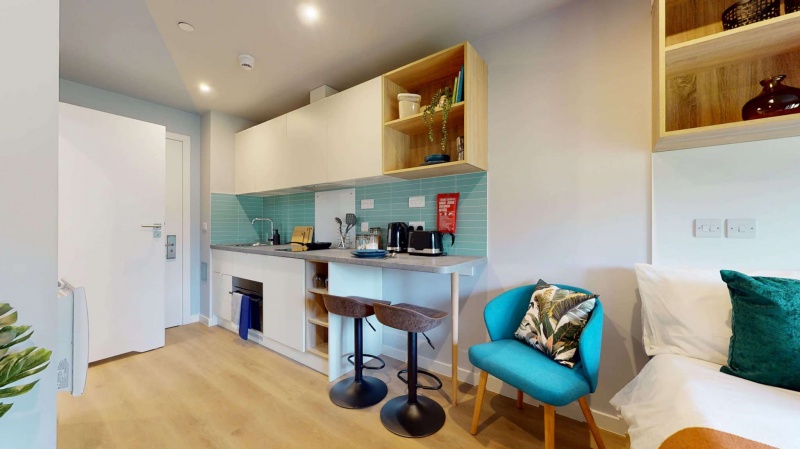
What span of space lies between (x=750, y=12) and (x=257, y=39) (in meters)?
2.73

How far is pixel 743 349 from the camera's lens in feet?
3.47

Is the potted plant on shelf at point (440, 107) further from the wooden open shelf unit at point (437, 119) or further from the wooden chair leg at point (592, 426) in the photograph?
the wooden chair leg at point (592, 426)

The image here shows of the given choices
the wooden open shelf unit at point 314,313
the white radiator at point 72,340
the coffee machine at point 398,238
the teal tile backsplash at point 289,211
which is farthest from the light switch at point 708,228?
the teal tile backsplash at point 289,211

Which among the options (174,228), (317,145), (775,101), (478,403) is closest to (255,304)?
(174,228)

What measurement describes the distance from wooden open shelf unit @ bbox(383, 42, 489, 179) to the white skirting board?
1509 mm

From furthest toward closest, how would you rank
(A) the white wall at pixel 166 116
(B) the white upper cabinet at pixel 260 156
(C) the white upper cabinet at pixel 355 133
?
1. (B) the white upper cabinet at pixel 260 156
2. (A) the white wall at pixel 166 116
3. (C) the white upper cabinet at pixel 355 133

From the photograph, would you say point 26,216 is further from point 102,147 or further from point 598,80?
point 598,80

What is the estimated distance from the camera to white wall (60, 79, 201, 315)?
2803 mm

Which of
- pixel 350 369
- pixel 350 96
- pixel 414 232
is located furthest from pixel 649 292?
pixel 350 96

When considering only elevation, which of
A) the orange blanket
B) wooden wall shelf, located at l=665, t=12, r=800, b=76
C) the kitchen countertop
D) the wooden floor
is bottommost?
the wooden floor

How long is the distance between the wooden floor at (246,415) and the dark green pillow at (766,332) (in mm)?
862

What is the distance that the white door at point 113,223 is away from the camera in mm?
2303

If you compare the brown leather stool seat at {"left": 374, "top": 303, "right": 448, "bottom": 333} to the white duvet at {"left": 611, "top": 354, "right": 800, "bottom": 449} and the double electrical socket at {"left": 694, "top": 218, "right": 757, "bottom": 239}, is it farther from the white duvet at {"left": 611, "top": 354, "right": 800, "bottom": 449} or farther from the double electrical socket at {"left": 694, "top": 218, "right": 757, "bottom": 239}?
the double electrical socket at {"left": 694, "top": 218, "right": 757, "bottom": 239}

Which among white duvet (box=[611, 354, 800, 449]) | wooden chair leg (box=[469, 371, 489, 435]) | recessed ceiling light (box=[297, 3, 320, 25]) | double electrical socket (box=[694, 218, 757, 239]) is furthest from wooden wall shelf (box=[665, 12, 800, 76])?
recessed ceiling light (box=[297, 3, 320, 25])
